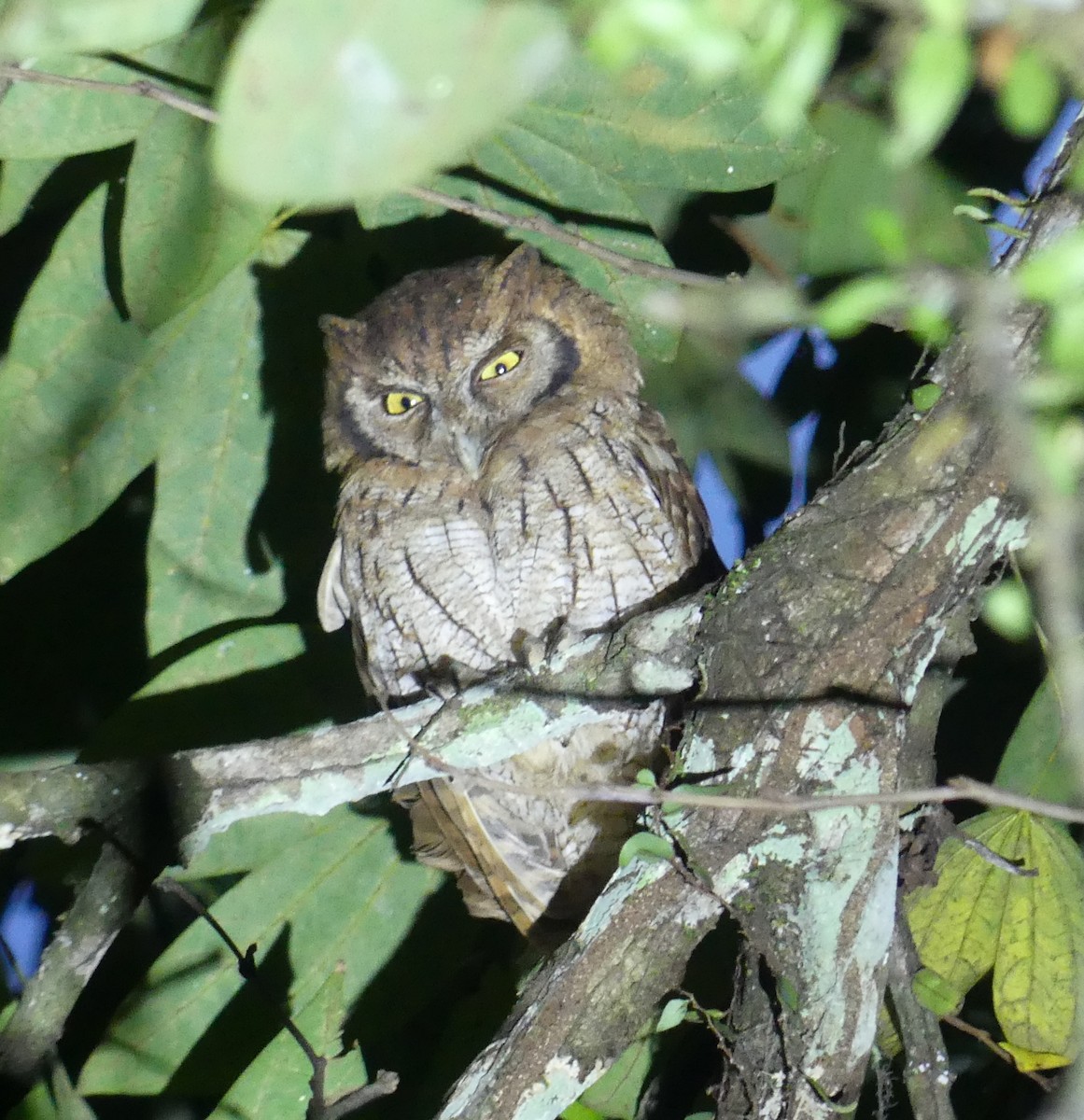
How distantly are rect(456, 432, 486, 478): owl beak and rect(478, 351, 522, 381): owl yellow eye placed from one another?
0.13m

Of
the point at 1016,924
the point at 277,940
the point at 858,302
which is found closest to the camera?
the point at 858,302

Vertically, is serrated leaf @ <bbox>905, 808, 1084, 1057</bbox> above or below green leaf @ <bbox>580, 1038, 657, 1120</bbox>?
above

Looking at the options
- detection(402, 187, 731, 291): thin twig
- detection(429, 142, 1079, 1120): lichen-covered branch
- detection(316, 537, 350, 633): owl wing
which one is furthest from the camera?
detection(316, 537, 350, 633): owl wing

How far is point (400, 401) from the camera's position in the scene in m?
2.34

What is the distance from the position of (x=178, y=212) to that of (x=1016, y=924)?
182 centimetres

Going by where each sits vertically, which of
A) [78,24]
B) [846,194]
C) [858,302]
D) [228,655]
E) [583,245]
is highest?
[78,24]

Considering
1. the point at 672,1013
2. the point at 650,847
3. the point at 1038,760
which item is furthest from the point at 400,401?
the point at 1038,760

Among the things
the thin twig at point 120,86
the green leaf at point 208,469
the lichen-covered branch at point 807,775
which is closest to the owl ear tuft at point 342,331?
the green leaf at point 208,469

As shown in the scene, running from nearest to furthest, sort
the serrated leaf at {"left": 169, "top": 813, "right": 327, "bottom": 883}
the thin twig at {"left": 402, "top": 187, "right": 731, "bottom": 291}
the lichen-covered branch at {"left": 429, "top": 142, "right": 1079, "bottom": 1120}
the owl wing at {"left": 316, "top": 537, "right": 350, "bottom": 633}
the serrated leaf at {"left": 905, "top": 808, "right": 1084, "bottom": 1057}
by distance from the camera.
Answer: the lichen-covered branch at {"left": 429, "top": 142, "right": 1079, "bottom": 1120} < the thin twig at {"left": 402, "top": 187, "right": 731, "bottom": 291} < the serrated leaf at {"left": 905, "top": 808, "right": 1084, "bottom": 1057} < the owl wing at {"left": 316, "top": 537, "right": 350, "bottom": 633} < the serrated leaf at {"left": 169, "top": 813, "right": 327, "bottom": 883}

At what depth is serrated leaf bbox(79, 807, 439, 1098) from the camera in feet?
7.85

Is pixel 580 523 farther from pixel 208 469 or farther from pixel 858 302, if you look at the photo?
pixel 858 302

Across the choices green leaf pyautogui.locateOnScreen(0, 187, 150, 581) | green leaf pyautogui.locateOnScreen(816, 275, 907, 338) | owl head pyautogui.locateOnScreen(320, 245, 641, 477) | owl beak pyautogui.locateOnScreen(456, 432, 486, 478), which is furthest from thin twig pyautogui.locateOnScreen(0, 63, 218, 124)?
green leaf pyautogui.locateOnScreen(816, 275, 907, 338)

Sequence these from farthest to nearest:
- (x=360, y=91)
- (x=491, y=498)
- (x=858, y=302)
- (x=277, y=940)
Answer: (x=277, y=940) → (x=491, y=498) → (x=858, y=302) → (x=360, y=91)

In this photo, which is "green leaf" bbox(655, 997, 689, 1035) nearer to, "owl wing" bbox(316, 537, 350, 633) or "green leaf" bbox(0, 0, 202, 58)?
"owl wing" bbox(316, 537, 350, 633)
